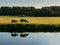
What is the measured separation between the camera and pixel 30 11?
73.5 metres

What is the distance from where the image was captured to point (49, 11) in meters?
69.8

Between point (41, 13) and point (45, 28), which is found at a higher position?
point (45, 28)

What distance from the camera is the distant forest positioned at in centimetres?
6819

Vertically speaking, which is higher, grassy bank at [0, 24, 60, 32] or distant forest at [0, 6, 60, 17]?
grassy bank at [0, 24, 60, 32]

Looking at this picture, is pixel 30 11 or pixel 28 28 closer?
pixel 28 28

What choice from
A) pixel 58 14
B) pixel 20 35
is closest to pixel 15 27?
pixel 20 35

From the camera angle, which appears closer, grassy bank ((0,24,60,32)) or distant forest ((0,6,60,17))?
grassy bank ((0,24,60,32))

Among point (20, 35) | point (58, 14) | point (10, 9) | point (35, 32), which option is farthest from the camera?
point (10, 9)

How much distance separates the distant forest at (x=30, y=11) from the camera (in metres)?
68.2

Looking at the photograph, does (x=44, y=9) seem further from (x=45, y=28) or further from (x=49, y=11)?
(x=45, y=28)

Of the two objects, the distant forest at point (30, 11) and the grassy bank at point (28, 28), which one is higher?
the grassy bank at point (28, 28)

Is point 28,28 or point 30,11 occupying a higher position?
point 28,28

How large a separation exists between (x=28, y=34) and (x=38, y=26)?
4113 mm

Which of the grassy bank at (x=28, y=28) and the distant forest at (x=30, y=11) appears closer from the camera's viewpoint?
the grassy bank at (x=28, y=28)
